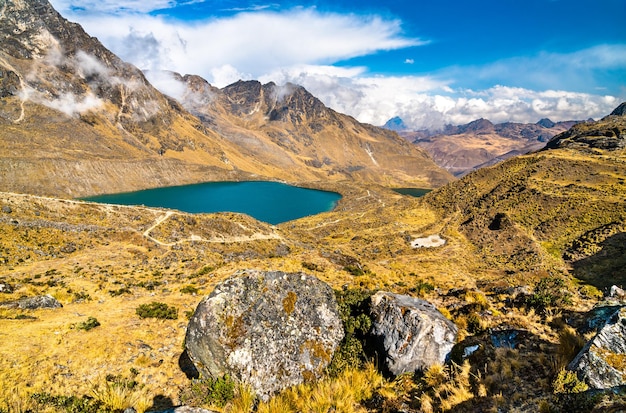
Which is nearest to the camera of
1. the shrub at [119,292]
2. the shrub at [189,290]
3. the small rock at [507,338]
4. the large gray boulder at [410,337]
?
the small rock at [507,338]

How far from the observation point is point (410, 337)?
11.1m

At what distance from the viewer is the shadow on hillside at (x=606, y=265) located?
41219 millimetres

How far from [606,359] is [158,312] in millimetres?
19257

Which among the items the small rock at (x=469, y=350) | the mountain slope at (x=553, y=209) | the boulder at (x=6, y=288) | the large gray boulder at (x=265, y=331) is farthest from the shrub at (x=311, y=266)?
the mountain slope at (x=553, y=209)

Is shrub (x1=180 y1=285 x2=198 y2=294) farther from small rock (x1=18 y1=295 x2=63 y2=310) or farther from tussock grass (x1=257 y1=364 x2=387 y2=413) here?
tussock grass (x1=257 y1=364 x2=387 y2=413)

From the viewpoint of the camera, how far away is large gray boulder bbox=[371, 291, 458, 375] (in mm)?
10797

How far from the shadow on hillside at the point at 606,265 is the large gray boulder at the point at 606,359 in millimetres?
43683

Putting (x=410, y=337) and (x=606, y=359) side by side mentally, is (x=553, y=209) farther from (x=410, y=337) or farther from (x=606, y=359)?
(x=606, y=359)

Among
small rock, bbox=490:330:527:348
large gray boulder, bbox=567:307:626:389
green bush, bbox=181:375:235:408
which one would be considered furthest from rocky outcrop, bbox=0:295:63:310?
large gray boulder, bbox=567:307:626:389

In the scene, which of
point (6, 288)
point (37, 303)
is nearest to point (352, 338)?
point (37, 303)

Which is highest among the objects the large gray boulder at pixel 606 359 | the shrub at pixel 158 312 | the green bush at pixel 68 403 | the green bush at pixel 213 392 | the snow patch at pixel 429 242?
the large gray boulder at pixel 606 359

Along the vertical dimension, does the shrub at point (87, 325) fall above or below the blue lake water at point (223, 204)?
above

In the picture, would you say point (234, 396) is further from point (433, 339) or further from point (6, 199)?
point (6, 199)

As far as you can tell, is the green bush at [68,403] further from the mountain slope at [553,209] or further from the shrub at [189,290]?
the mountain slope at [553,209]
